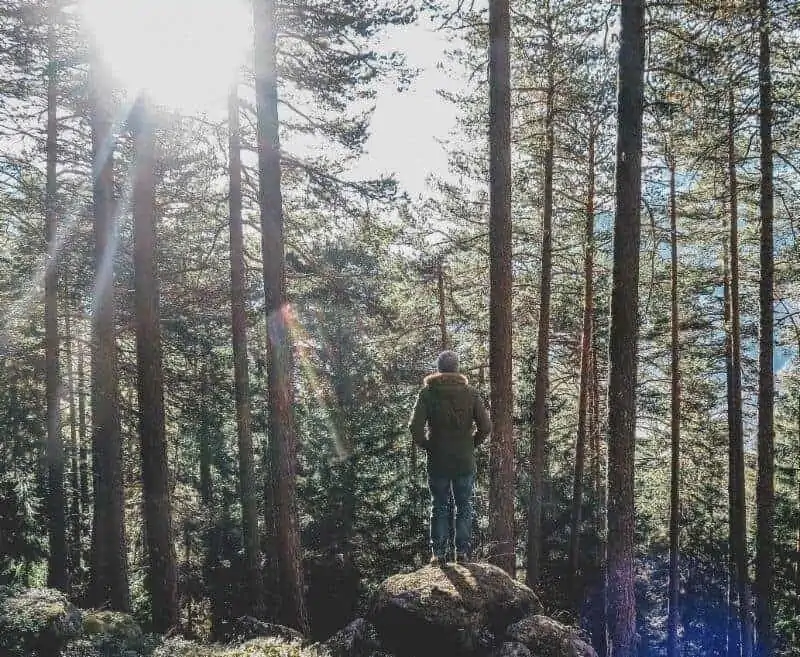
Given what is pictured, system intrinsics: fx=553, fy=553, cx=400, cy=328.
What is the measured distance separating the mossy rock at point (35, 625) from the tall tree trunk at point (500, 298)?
18.3ft

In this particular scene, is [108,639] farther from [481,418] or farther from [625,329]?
[625,329]

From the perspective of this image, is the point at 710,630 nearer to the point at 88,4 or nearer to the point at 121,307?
the point at 121,307

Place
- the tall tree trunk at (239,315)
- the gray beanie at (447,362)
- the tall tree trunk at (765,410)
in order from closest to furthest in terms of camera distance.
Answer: the gray beanie at (447,362) → the tall tree trunk at (765,410) → the tall tree trunk at (239,315)

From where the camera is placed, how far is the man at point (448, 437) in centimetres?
618

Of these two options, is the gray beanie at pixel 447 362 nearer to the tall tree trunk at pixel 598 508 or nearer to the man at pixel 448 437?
the man at pixel 448 437

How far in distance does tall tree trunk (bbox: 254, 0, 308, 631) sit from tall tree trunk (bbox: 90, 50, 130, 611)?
3213mm

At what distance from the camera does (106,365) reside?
10734 mm

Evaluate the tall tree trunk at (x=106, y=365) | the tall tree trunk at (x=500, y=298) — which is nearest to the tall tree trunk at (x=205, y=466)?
the tall tree trunk at (x=106, y=365)

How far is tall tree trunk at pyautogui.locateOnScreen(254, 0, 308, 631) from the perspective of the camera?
8.73 meters

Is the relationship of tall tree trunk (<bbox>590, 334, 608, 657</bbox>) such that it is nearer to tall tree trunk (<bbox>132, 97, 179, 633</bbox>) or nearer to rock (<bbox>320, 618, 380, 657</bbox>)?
tall tree trunk (<bbox>132, 97, 179, 633</bbox>)

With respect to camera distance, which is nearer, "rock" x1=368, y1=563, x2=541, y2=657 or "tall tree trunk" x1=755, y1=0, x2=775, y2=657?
"rock" x1=368, y1=563, x2=541, y2=657

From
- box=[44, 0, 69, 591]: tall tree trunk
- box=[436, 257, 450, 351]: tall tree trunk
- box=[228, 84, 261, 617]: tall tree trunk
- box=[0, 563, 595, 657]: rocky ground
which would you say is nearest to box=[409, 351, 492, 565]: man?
box=[0, 563, 595, 657]: rocky ground

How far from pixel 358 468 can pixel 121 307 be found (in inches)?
338

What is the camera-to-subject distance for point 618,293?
7020 millimetres
